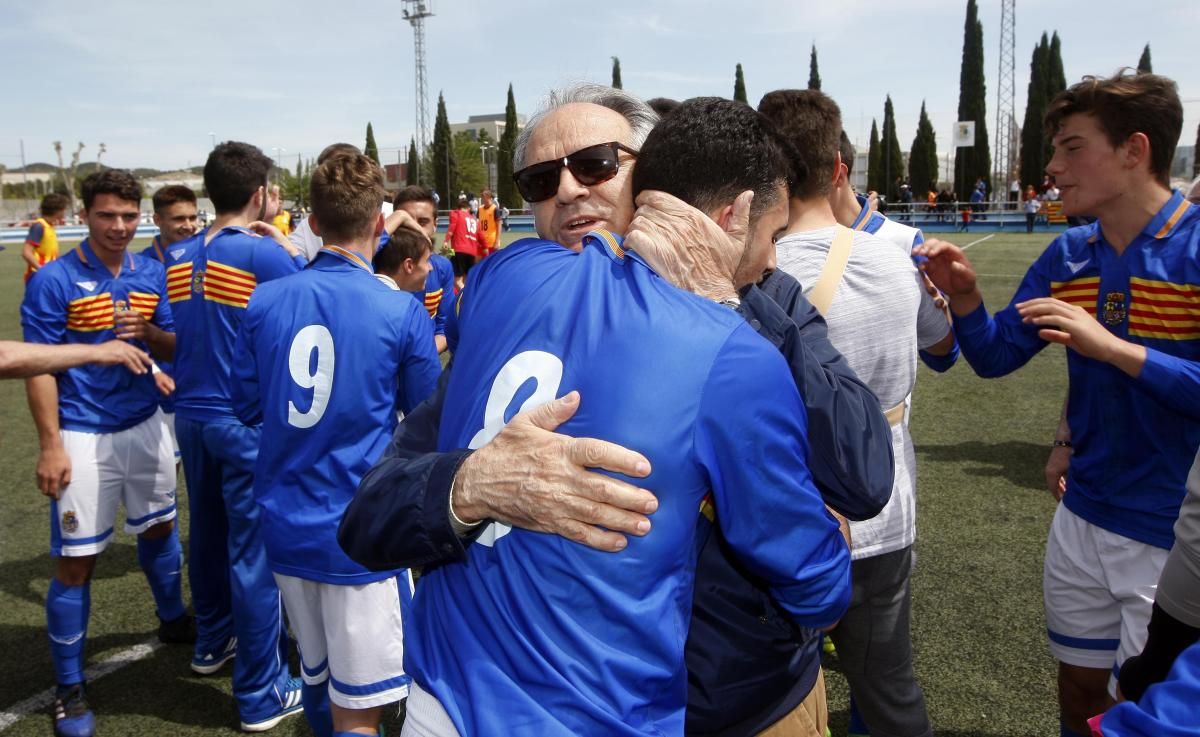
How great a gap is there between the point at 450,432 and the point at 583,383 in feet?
1.07

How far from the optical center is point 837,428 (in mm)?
1580

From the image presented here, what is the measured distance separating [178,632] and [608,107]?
12.6 feet

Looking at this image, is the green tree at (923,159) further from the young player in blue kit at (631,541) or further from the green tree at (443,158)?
the young player in blue kit at (631,541)

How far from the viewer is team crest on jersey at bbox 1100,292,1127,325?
2850mm

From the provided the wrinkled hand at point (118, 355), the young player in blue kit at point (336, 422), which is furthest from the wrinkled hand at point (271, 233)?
the young player in blue kit at point (336, 422)

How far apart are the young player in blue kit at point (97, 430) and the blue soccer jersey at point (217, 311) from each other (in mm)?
444

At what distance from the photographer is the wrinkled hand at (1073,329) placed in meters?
2.53

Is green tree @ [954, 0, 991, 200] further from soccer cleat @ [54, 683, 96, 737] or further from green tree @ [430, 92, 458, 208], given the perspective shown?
soccer cleat @ [54, 683, 96, 737]

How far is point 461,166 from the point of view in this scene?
71.8m

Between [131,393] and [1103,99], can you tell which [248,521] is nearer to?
[131,393]

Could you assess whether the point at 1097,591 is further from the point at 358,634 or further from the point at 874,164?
the point at 874,164

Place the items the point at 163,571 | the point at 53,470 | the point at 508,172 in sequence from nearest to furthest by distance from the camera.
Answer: the point at 53,470
the point at 163,571
the point at 508,172

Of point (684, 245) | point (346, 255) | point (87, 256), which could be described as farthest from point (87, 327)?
point (684, 245)

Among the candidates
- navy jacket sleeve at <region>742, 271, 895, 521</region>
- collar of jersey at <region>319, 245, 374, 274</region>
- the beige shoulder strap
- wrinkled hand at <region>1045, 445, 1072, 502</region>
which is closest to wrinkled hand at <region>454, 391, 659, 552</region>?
navy jacket sleeve at <region>742, 271, 895, 521</region>
